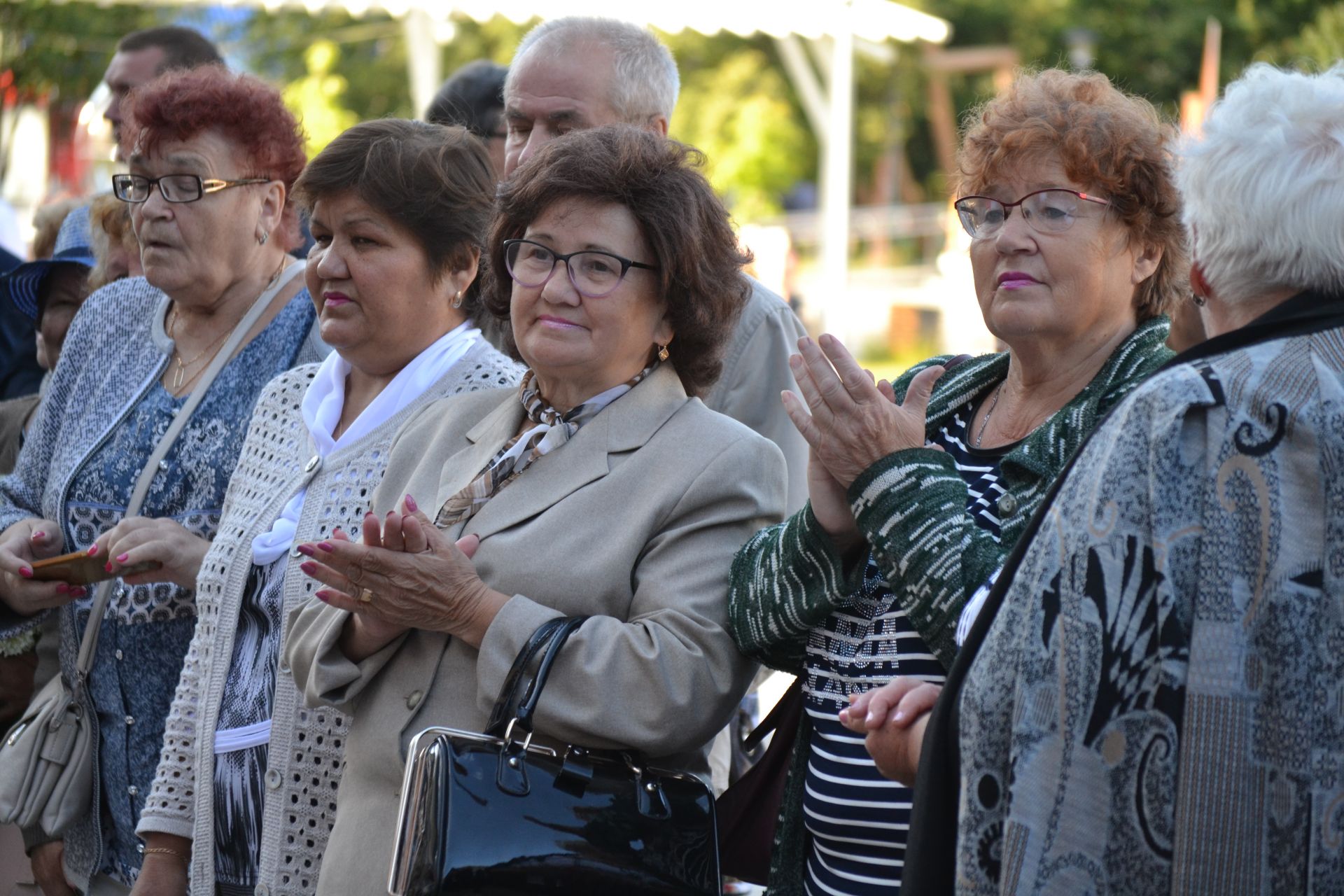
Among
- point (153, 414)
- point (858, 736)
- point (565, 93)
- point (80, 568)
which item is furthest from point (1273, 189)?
point (153, 414)

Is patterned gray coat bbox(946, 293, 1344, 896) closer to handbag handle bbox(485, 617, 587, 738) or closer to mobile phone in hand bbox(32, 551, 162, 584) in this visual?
handbag handle bbox(485, 617, 587, 738)

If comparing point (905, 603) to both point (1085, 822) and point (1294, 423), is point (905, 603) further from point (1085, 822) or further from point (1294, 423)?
point (1294, 423)

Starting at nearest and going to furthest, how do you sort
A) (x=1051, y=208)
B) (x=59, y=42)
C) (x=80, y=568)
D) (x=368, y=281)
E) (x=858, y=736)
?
1. (x=858, y=736)
2. (x=1051, y=208)
3. (x=368, y=281)
4. (x=80, y=568)
5. (x=59, y=42)

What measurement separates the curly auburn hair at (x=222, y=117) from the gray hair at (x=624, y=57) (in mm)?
628

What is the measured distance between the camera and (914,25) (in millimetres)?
12992

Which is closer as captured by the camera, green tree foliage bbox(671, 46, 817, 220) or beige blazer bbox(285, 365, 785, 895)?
beige blazer bbox(285, 365, 785, 895)

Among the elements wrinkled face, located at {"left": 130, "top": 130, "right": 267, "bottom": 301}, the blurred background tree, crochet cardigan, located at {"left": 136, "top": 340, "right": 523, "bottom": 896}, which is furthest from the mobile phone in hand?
the blurred background tree

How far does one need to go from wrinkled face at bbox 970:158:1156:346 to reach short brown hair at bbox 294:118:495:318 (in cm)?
114

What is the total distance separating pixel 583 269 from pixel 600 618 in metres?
0.66

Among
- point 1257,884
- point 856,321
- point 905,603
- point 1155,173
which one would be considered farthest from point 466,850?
point 856,321

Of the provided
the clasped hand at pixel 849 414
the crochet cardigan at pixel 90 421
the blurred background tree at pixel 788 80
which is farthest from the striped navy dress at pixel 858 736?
the blurred background tree at pixel 788 80

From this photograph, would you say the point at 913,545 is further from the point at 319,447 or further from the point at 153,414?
the point at 153,414

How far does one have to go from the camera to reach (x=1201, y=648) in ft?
5.68

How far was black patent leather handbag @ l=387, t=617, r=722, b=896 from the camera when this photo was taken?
222 cm
